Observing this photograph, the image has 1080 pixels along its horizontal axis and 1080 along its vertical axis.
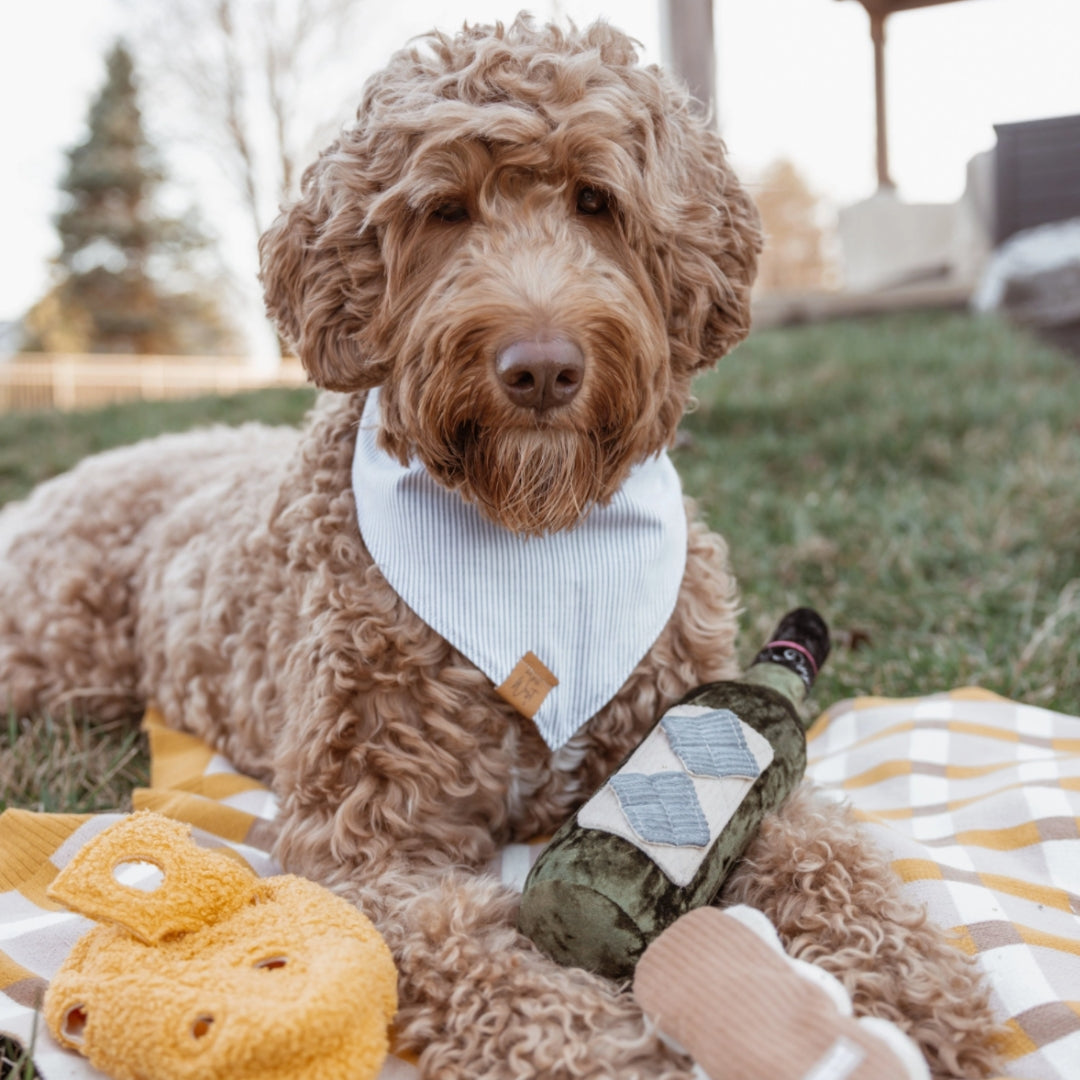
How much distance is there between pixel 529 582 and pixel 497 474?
338 mm

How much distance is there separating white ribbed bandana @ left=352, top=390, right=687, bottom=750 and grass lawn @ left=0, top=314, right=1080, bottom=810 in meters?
1.25

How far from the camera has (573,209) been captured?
210 cm

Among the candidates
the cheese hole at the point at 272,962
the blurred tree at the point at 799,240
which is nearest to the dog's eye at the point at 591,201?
the cheese hole at the point at 272,962

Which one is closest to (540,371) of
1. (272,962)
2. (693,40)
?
(272,962)

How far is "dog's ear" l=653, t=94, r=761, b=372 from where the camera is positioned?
2.22 metres

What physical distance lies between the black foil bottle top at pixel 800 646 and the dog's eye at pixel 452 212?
121cm

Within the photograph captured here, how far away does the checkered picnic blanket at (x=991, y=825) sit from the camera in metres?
1.82

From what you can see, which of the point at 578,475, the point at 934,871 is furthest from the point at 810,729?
the point at 578,475

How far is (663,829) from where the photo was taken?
6.11 ft

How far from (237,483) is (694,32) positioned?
5399mm

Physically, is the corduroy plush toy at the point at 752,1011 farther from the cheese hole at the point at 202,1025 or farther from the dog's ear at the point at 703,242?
the dog's ear at the point at 703,242

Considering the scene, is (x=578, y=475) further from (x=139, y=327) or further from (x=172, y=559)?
(x=139, y=327)

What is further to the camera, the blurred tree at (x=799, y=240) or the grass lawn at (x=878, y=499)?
the blurred tree at (x=799, y=240)

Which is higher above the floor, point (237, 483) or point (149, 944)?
point (237, 483)
